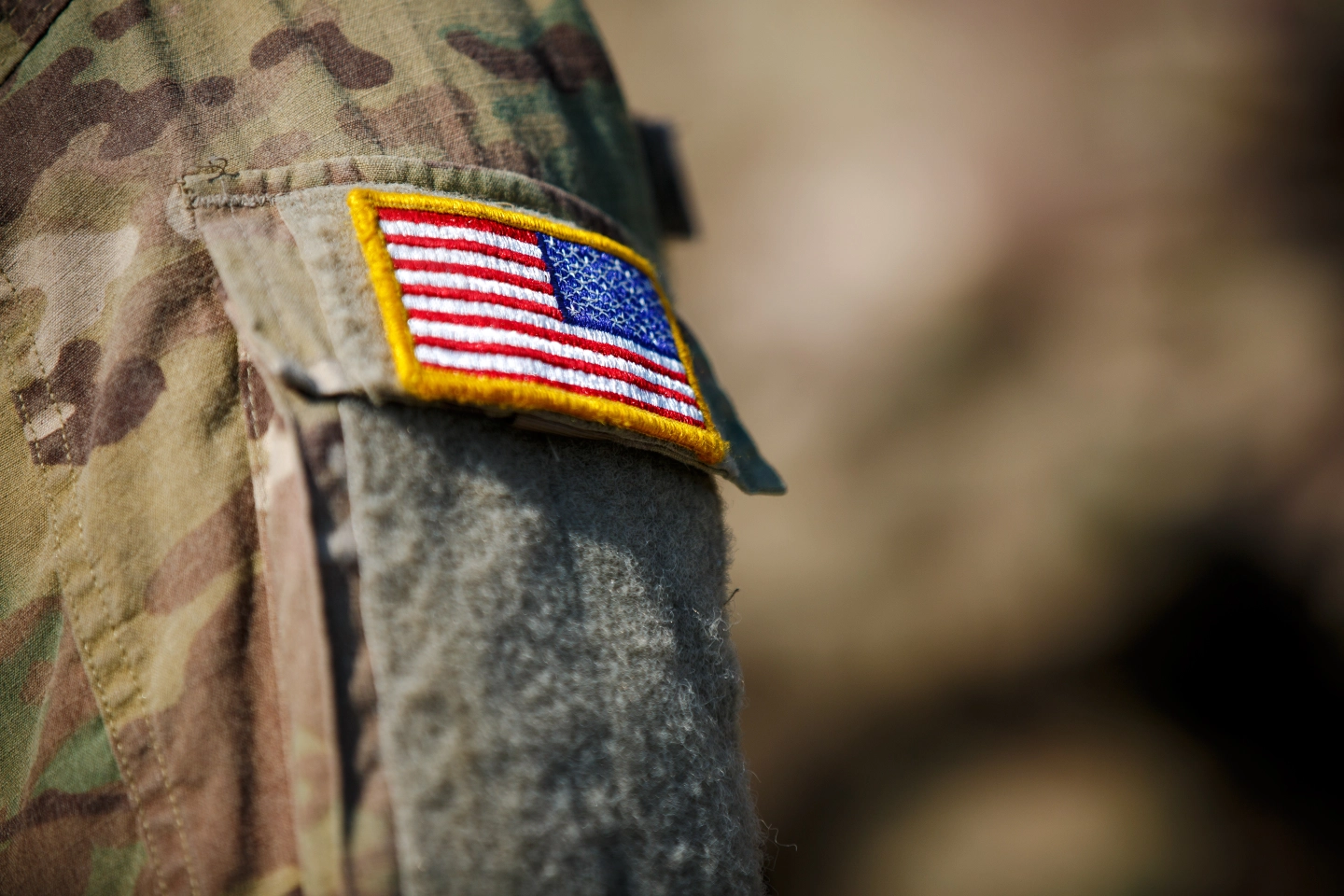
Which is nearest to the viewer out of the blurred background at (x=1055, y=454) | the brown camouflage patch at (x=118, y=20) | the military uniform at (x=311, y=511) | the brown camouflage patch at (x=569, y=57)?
the military uniform at (x=311, y=511)

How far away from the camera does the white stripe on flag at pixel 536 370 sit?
408 millimetres

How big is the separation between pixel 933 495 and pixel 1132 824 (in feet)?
1.54

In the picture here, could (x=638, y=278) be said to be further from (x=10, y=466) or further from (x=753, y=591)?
(x=753, y=591)

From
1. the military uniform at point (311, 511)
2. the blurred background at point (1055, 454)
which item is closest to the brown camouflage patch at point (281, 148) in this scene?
the military uniform at point (311, 511)

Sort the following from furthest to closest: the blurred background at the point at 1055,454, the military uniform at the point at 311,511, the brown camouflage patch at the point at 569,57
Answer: the blurred background at the point at 1055,454, the brown camouflage patch at the point at 569,57, the military uniform at the point at 311,511

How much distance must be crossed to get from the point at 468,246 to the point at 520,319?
0.05m

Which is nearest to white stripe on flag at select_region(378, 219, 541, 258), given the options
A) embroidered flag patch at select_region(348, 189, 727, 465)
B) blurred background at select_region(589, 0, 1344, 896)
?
embroidered flag patch at select_region(348, 189, 727, 465)

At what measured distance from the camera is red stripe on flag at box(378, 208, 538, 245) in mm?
440

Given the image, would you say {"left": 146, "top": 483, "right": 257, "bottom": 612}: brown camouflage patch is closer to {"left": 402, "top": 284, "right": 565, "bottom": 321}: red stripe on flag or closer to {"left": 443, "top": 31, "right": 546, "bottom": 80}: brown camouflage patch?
A: {"left": 402, "top": 284, "right": 565, "bottom": 321}: red stripe on flag

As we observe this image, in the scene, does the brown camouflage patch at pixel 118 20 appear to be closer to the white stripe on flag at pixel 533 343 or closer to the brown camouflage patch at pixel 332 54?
the brown camouflage patch at pixel 332 54

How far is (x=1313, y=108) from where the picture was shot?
40.8 inches

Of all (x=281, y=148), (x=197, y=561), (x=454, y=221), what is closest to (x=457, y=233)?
(x=454, y=221)

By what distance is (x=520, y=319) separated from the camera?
0.45 meters

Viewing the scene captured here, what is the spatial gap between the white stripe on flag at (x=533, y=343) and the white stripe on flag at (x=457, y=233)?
0.06m
